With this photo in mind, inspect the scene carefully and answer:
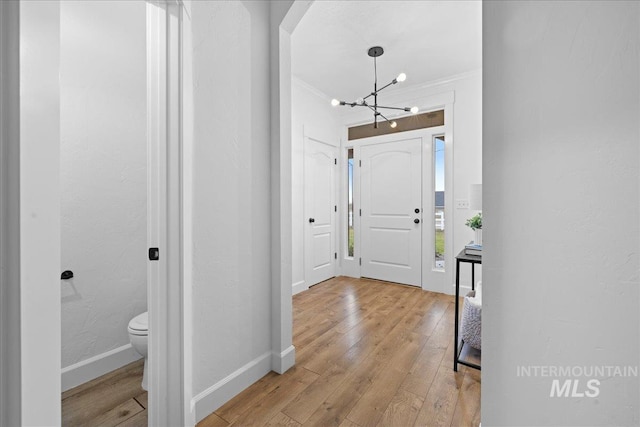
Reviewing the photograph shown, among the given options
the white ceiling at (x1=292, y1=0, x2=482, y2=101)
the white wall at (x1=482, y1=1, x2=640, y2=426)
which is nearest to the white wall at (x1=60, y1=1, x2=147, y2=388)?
the white ceiling at (x1=292, y1=0, x2=482, y2=101)

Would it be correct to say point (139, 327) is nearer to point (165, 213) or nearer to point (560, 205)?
point (165, 213)

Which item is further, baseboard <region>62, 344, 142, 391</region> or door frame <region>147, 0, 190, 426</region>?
baseboard <region>62, 344, 142, 391</region>

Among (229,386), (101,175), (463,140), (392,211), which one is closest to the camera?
(229,386)

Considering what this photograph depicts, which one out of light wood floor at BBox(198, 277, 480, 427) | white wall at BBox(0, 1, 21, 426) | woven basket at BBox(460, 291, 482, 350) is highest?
white wall at BBox(0, 1, 21, 426)

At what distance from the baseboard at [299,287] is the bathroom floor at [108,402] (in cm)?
189

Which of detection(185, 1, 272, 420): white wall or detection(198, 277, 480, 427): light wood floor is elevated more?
detection(185, 1, 272, 420): white wall

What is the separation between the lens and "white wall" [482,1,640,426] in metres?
0.86

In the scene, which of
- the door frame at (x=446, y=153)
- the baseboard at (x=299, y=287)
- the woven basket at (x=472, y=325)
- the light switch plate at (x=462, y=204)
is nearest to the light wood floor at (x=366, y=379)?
the woven basket at (x=472, y=325)

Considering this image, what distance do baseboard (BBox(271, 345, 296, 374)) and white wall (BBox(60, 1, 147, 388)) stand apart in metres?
1.03

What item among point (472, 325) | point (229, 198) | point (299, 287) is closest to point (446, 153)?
point (472, 325)

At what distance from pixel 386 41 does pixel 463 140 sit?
1489 millimetres

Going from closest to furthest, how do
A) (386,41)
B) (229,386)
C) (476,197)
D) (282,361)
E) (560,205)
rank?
(560,205), (229,386), (282,361), (476,197), (386,41)

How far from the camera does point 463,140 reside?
135 inches

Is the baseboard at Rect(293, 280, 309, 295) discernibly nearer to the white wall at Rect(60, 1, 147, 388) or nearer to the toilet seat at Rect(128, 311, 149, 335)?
the white wall at Rect(60, 1, 147, 388)
